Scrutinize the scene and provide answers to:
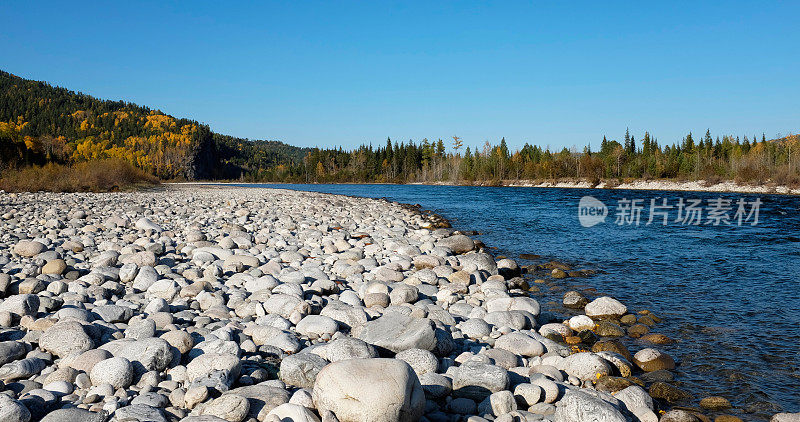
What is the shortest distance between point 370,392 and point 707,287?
7331 mm

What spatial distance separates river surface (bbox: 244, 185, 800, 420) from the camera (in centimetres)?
417

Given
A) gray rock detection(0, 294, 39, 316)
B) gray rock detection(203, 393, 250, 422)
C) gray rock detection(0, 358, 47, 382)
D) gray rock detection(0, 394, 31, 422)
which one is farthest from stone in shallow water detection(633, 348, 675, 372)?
gray rock detection(0, 294, 39, 316)

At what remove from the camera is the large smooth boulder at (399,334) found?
13.1ft

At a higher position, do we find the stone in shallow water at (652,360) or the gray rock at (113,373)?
the gray rock at (113,373)

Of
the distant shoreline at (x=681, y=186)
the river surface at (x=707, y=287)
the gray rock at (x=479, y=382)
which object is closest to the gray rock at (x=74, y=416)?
the gray rock at (x=479, y=382)

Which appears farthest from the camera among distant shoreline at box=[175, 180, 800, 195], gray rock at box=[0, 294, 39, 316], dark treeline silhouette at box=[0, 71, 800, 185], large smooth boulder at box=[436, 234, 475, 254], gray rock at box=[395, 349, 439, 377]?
dark treeline silhouette at box=[0, 71, 800, 185]

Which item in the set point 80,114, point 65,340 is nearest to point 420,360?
point 65,340

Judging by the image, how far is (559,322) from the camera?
570 cm

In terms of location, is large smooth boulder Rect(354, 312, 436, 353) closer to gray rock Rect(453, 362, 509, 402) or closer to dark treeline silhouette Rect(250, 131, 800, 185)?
gray rock Rect(453, 362, 509, 402)

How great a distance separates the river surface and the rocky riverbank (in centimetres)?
37

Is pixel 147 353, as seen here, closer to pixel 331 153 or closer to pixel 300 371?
pixel 300 371

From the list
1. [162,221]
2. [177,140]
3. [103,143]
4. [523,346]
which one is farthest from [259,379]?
[177,140]

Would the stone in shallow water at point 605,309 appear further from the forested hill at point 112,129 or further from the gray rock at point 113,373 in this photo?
the forested hill at point 112,129

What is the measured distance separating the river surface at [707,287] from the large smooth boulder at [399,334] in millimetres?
2327
